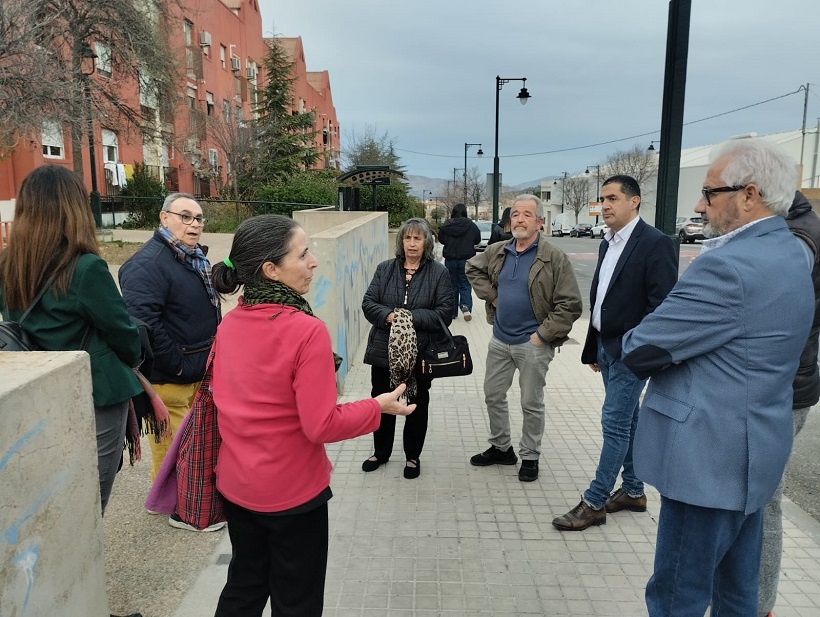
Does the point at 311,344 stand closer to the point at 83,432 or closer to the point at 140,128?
the point at 83,432

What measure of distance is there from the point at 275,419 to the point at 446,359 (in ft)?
6.71

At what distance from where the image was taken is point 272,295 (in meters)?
2.05

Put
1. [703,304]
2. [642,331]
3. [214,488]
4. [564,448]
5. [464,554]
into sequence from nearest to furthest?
[703,304]
[642,331]
[214,488]
[464,554]
[564,448]

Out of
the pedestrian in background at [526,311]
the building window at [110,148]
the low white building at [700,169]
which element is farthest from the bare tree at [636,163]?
the pedestrian in background at [526,311]

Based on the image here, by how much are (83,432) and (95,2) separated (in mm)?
18981

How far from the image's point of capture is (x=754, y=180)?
201 cm

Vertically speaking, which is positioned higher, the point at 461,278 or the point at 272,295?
the point at 272,295

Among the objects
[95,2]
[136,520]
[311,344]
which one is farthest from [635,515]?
[95,2]

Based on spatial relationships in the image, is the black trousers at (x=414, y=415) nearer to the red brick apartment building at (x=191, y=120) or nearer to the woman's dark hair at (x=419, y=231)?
the woman's dark hair at (x=419, y=231)

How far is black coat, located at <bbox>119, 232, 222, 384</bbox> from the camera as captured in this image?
10.9 feet

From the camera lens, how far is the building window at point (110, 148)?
2508cm

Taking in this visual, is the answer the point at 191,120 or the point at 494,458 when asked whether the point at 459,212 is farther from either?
the point at 191,120

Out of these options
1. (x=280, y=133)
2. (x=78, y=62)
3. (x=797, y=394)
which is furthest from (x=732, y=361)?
(x=280, y=133)

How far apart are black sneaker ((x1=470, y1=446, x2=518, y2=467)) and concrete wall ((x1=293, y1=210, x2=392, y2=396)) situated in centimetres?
141
